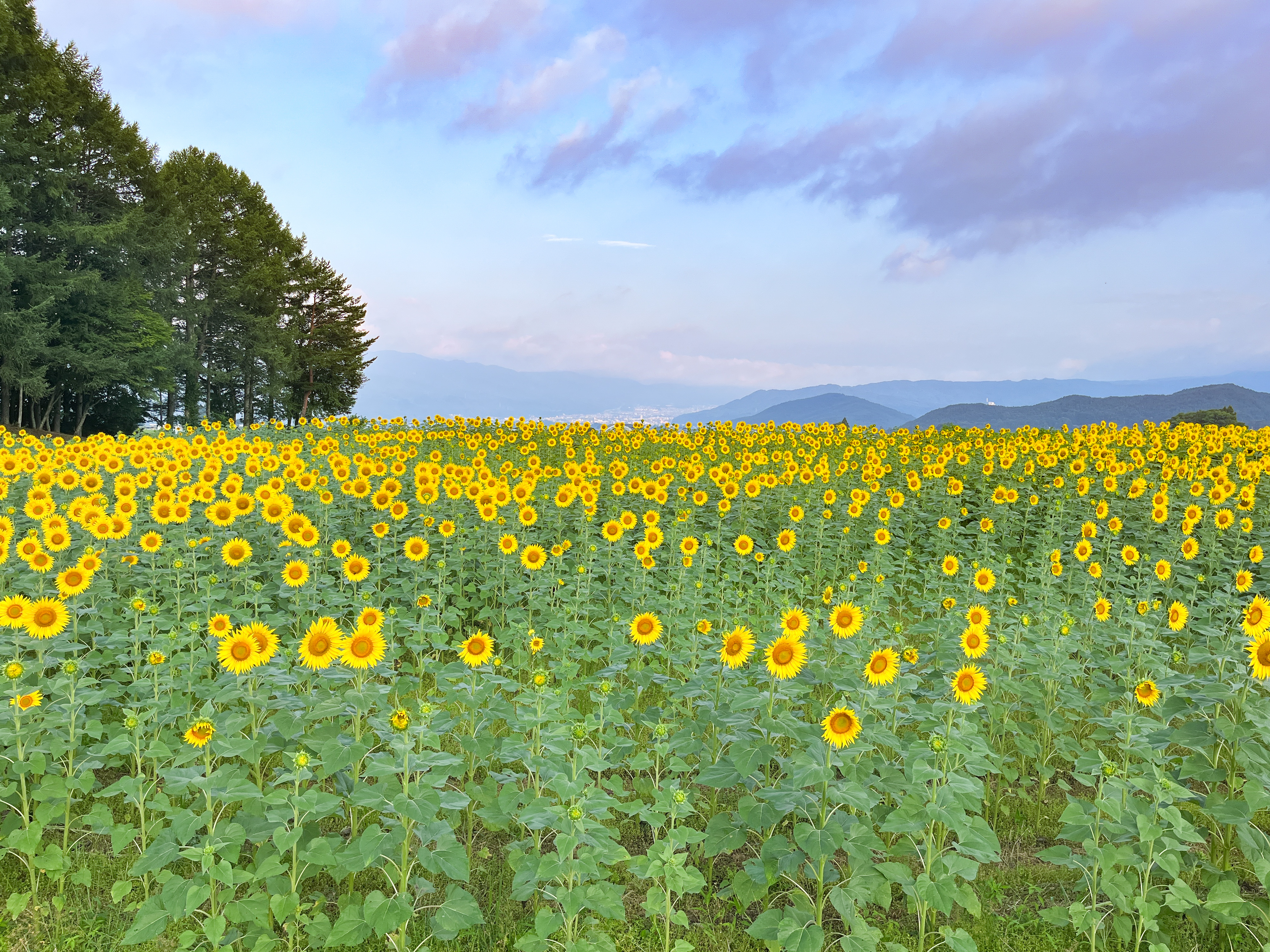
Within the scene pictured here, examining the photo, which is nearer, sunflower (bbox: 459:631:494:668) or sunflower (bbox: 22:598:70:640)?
sunflower (bbox: 459:631:494:668)

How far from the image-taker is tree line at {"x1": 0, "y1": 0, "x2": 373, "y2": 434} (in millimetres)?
33312

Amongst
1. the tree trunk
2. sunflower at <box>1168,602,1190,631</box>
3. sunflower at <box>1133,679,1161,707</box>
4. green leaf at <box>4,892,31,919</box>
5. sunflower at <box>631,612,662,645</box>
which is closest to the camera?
green leaf at <box>4,892,31,919</box>

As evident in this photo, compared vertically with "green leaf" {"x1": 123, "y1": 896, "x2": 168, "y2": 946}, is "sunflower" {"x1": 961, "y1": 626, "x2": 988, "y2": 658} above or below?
above

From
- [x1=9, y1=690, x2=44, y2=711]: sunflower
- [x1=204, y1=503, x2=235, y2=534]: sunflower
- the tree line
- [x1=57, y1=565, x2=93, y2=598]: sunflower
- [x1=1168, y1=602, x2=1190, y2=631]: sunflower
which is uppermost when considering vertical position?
the tree line

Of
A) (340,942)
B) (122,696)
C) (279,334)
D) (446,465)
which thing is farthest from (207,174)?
(340,942)

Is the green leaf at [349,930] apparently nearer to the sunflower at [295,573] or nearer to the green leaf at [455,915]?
the green leaf at [455,915]

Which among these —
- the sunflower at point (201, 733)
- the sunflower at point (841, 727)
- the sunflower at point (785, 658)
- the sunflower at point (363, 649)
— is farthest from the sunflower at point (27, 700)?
the sunflower at point (841, 727)

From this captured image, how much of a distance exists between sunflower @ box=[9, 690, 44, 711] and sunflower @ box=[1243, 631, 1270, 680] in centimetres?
721

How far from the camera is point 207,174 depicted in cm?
5284

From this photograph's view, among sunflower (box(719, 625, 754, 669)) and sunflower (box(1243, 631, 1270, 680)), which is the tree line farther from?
sunflower (box(1243, 631, 1270, 680))

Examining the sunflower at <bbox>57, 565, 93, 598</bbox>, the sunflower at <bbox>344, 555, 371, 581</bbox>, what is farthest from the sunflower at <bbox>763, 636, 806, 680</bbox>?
the sunflower at <bbox>57, 565, 93, 598</bbox>

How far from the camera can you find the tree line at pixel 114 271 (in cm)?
3331

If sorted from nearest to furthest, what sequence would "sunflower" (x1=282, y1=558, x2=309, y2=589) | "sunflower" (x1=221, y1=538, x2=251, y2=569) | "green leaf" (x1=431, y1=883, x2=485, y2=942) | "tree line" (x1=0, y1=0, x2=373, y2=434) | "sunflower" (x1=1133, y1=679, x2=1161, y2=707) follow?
"green leaf" (x1=431, y1=883, x2=485, y2=942), "sunflower" (x1=1133, y1=679, x2=1161, y2=707), "sunflower" (x1=282, y1=558, x2=309, y2=589), "sunflower" (x1=221, y1=538, x2=251, y2=569), "tree line" (x1=0, y1=0, x2=373, y2=434)

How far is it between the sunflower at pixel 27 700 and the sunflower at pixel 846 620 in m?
5.02
